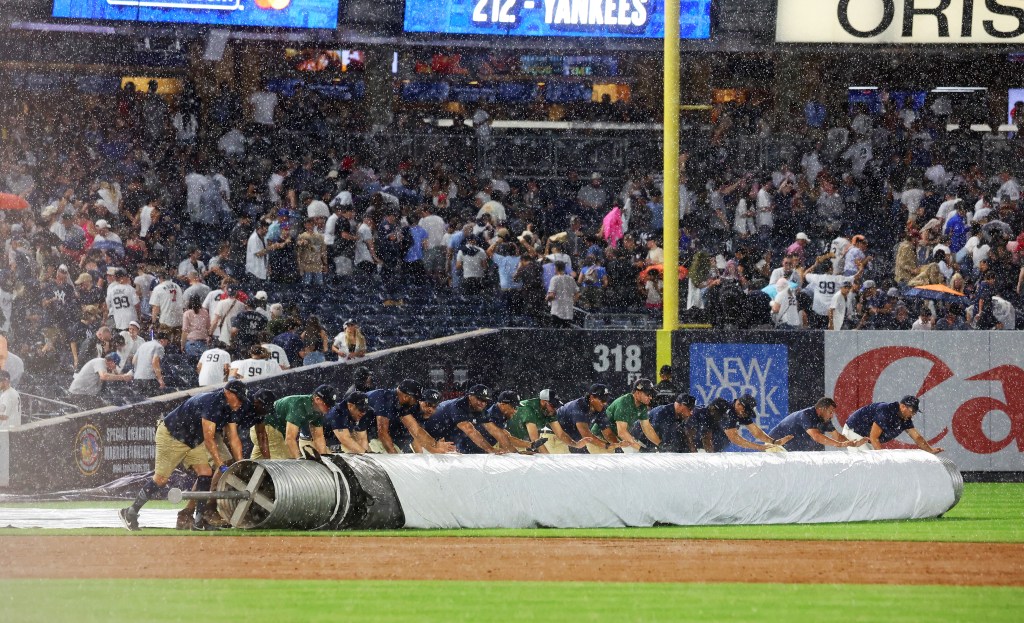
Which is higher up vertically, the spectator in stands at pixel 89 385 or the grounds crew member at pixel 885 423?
the spectator in stands at pixel 89 385

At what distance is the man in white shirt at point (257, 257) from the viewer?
2431 centimetres

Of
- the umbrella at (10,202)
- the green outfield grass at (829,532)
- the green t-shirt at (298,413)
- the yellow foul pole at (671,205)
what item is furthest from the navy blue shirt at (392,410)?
the umbrella at (10,202)

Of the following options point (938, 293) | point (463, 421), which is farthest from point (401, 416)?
point (938, 293)

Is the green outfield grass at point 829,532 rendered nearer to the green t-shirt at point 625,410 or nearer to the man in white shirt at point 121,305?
the green t-shirt at point 625,410

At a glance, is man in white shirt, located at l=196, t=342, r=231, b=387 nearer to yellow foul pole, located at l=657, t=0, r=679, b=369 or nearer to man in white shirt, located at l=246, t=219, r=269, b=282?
man in white shirt, located at l=246, t=219, r=269, b=282

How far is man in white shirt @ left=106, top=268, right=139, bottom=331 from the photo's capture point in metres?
21.4

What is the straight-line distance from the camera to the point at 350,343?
21.4 m

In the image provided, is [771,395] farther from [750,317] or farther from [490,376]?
[490,376]

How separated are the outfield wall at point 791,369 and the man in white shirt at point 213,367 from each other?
6.78 ft

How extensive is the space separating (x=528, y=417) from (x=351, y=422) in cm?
270

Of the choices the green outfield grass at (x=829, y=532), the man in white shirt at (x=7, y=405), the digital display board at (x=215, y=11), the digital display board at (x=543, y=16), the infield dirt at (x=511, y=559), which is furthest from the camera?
the digital display board at (x=543, y=16)

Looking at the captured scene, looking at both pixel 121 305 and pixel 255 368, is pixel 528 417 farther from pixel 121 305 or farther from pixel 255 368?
pixel 121 305

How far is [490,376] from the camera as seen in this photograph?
2172 cm

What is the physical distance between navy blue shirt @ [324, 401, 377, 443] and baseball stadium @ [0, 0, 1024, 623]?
4 centimetres
